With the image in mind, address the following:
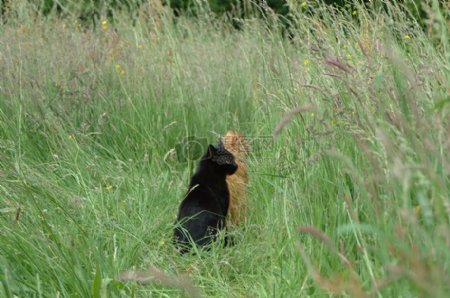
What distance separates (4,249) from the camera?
9.10ft

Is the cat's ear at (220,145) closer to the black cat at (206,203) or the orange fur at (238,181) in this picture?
the black cat at (206,203)

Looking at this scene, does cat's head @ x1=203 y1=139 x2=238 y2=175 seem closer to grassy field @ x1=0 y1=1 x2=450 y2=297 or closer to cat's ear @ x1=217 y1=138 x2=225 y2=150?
cat's ear @ x1=217 y1=138 x2=225 y2=150

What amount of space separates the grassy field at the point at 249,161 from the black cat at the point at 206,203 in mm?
99

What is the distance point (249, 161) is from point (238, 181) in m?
0.13

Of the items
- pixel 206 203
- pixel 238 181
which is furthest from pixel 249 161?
pixel 206 203

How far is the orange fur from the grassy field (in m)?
0.07

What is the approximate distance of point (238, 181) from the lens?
4.09 metres

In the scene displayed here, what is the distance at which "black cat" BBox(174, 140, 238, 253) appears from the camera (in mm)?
3551

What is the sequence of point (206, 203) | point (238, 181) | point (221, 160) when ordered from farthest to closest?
point (238, 181)
point (221, 160)
point (206, 203)

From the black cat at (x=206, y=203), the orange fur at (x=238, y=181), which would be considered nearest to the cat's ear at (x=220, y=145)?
the black cat at (x=206, y=203)

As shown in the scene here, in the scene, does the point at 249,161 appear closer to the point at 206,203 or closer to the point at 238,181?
the point at 238,181

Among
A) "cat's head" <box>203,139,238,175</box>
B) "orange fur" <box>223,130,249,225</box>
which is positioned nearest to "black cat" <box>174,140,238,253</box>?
"cat's head" <box>203,139,238,175</box>

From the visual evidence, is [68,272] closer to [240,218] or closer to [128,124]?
[240,218]

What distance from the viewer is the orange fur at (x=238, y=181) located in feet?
13.0
